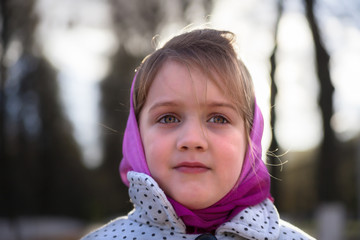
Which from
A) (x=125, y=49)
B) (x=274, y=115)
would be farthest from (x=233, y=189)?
(x=125, y=49)

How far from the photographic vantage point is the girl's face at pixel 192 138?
6.47 feet

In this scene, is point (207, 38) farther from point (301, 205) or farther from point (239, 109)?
point (301, 205)

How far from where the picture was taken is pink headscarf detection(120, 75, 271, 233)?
80.4 inches

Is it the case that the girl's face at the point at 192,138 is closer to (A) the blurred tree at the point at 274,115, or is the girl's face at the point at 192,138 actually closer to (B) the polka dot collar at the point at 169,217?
(B) the polka dot collar at the point at 169,217

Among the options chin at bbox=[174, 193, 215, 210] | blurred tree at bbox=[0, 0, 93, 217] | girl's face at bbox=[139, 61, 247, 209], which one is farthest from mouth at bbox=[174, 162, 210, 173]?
blurred tree at bbox=[0, 0, 93, 217]

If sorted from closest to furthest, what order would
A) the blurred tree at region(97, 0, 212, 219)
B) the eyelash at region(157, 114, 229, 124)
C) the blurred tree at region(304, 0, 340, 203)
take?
the eyelash at region(157, 114, 229, 124), the blurred tree at region(304, 0, 340, 203), the blurred tree at region(97, 0, 212, 219)

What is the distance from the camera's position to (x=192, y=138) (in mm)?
1947

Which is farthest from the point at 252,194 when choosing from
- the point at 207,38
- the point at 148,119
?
the point at 207,38

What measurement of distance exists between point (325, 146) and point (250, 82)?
8.30 meters

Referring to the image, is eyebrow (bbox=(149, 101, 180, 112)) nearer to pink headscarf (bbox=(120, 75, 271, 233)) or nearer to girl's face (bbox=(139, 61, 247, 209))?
girl's face (bbox=(139, 61, 247, 209))

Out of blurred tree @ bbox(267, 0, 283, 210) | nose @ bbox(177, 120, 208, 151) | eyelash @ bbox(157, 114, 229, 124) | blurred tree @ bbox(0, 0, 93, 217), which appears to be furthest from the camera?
blurred tree @ bbox(0, 0, 93, 217)

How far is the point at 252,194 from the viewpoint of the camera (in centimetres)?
221

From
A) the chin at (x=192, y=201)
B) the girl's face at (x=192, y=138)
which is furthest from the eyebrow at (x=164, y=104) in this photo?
the chin at (x=192, y=201)

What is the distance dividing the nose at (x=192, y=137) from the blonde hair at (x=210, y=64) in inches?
8.6
